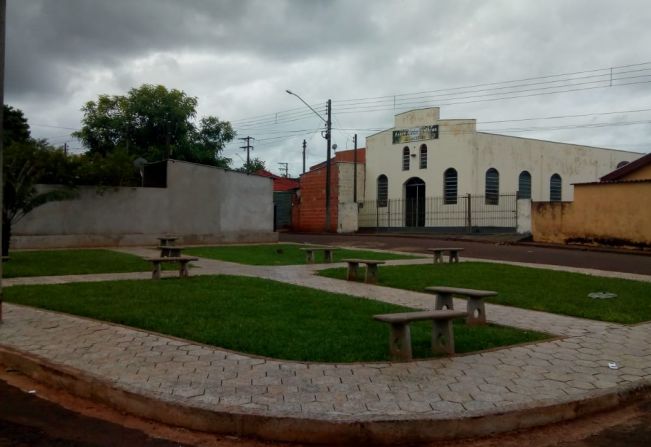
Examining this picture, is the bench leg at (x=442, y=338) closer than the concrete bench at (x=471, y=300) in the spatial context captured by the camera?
Yes

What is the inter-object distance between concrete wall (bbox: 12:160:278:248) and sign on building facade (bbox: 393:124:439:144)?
10.9 meters

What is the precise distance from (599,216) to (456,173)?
11.0m

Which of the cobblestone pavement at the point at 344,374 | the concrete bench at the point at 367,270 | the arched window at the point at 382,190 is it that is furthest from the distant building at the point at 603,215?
the cobblestone pavement at the point at 344,374

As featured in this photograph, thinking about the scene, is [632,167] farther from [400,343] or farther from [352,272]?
[400,343]

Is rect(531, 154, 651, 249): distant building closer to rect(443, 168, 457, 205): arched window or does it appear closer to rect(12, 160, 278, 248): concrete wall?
rect(443, 168, 457, 205): arched window

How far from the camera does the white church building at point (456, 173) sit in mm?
30969

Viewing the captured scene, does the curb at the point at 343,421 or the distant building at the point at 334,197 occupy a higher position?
the distant building at the point at 334,197

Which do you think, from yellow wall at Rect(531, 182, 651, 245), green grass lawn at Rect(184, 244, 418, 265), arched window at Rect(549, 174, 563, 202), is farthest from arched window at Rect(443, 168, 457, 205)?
green grass lawn at Rect(184, 244, 418, 265)

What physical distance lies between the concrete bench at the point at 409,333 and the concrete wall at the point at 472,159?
26130mm

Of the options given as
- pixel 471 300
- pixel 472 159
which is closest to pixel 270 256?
pixel 471 300

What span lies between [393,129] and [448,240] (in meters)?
11.0

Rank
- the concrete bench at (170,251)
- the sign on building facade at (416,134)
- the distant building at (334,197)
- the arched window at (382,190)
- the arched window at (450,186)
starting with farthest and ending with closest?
the arched window at (382,190)
the distant building at (334,197)
the sign on building facade at (416,134)
the arched window at (450,186)
the concrete bench at (170,251)

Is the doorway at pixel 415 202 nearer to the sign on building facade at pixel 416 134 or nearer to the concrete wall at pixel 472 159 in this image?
the concrete wall at pixel 472 159

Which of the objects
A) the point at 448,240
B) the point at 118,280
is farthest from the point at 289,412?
the point at 448,240
